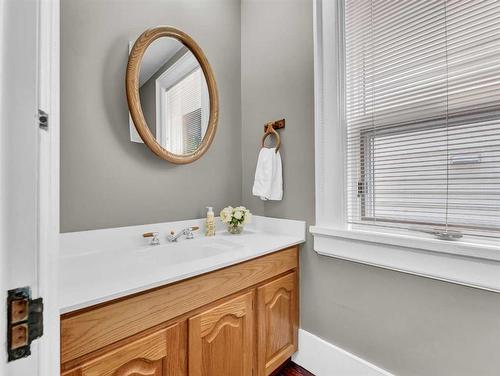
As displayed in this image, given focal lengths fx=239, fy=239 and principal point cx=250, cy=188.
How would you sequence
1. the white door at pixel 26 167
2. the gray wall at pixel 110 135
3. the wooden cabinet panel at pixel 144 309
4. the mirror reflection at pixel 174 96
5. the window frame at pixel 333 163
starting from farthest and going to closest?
the mirror reflection at pixel 174 96, the window frame at pixel 333 163, the gray wall at pixel 110 135, the wooden cabinet panel at pixel 144 309, the white door at pixel 26 167

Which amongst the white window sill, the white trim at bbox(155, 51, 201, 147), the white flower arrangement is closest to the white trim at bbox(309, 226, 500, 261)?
the white window sill

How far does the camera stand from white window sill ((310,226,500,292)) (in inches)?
35.1

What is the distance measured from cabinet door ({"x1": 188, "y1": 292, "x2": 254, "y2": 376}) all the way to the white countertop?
0.20 metres

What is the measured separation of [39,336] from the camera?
0.35m

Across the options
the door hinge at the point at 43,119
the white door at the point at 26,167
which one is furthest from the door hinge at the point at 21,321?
the door hinge at the point at 43,119

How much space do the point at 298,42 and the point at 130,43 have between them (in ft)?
3.23

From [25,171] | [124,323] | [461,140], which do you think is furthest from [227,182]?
[25,171]

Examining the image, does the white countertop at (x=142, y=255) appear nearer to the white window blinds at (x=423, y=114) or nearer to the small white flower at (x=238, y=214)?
the small white flower at (x=238, y=214)

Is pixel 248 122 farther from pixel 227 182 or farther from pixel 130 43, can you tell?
pixel 130 43

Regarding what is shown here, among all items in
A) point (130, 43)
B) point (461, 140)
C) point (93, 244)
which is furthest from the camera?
point (130, 43)

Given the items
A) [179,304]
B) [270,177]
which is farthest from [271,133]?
[179,304]

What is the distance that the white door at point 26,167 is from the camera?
0.31 m

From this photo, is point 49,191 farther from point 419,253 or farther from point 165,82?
point 419,253

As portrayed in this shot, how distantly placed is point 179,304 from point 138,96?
1023mm
